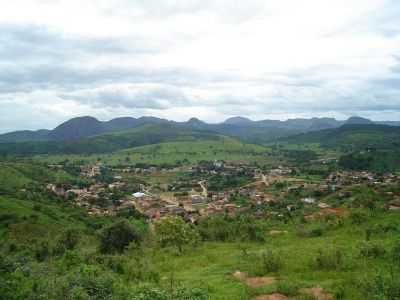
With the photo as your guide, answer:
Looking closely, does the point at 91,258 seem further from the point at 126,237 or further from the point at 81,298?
the point at 81,298

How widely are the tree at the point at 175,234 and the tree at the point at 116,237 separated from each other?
337cm

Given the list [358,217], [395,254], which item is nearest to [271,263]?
[395,254]

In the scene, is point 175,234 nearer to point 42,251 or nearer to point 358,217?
point 358,217

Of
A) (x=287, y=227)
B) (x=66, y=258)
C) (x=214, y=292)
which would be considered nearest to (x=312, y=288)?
(x=214, y=292)

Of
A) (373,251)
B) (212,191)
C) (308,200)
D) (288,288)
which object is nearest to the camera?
(288,288)

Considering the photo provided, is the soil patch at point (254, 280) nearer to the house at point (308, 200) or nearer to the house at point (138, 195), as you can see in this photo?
the house at point (308, 200)

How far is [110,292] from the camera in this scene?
12328 millimetres

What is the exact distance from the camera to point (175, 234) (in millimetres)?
27016

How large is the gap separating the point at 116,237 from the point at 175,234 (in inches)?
221

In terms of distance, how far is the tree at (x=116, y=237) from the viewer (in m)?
29.6

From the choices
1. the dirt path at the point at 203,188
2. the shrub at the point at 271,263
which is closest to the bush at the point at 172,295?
the shrub at the point at 271,263

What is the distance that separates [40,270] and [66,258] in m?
6.99

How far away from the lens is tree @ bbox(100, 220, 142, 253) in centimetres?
2959

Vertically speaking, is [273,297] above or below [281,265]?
above
